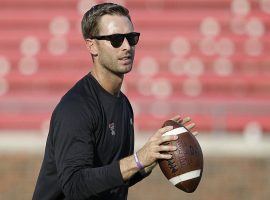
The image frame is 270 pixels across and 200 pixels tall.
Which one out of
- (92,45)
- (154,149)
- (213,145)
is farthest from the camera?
(213,145)

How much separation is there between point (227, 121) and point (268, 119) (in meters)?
0.66

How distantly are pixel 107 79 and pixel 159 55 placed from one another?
305 inches

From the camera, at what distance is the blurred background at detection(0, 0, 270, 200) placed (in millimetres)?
10445

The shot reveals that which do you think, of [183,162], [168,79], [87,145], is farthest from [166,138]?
[168,79]

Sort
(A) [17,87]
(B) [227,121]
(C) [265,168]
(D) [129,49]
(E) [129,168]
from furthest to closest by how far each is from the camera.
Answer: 1. (A) [17,87]
2. (B) [227,121]
3. (C) [265,168]
4. (D) [129,49]
5. (E) [129,168]

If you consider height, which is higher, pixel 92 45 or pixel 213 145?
pixel 92 45

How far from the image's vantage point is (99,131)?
15.6ft

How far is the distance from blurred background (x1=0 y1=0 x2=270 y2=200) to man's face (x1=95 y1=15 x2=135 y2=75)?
18.2 ft

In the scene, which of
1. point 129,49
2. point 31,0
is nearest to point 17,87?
point 31,0

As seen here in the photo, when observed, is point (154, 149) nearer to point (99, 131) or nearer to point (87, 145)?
point (87, 145)

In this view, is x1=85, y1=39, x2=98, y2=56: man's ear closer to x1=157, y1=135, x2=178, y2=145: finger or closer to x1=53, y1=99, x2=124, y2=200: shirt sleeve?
x1=53, y1=99, x2=124, y2=200: shirt sleeve

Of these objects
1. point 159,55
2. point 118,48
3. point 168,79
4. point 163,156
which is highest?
point 118,48

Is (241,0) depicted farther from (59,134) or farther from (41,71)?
(59,134)

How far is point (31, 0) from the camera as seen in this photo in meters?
13.3
